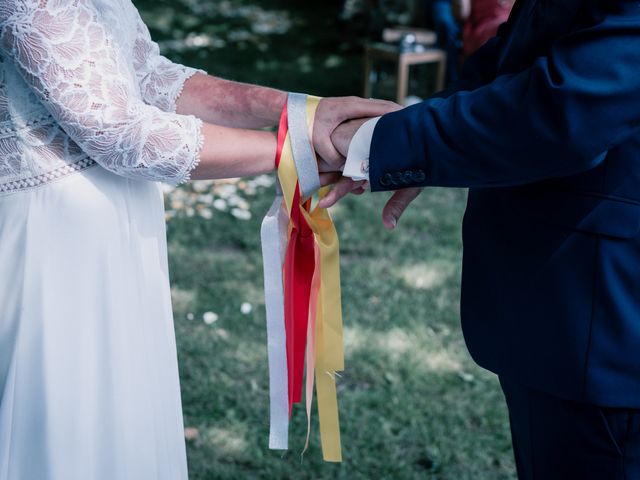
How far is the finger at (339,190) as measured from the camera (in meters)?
2.19

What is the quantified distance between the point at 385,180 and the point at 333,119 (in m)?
0.28

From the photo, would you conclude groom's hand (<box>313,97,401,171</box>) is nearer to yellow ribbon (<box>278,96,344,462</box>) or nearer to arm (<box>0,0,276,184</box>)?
yellow ribbon (<box>278,96,344,462</box>)

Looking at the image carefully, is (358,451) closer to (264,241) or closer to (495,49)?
(264,241)

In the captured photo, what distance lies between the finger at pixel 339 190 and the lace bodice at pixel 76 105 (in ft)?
1.41

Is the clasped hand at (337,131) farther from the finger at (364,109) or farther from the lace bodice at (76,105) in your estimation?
the lace bodice at (76,105)

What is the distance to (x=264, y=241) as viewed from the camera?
7.24 ft

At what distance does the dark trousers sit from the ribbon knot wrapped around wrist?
24.7 inches

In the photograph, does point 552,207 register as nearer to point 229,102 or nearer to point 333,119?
point 333,119

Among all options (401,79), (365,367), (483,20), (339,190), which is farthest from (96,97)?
(401,79)

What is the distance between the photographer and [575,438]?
185cm

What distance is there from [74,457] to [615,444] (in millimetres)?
1202

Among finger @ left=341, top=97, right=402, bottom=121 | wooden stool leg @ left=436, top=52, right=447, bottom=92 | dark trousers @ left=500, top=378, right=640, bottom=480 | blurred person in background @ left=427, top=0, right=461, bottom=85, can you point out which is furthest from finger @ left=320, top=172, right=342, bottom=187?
blurred person in background @ left=427, top=0, right=461, bottom=85

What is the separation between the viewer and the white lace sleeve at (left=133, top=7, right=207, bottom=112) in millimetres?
2281

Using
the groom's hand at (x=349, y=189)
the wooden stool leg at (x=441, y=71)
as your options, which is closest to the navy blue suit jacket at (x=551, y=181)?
the groom's hand at (x=349, y=189)
